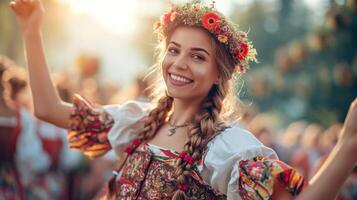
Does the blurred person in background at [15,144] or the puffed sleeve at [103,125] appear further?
the blurred person in background at [15,144]

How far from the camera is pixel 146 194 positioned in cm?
340

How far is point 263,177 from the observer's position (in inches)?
119

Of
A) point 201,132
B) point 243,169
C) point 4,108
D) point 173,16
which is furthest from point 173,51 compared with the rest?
point 4,108

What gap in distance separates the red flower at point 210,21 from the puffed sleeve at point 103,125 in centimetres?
59

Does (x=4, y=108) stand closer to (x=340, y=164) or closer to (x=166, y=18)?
(x=166, y=18)

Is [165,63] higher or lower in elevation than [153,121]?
higher

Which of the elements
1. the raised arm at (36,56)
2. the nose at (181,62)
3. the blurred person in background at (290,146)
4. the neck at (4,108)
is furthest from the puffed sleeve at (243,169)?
the blurred person in background at (290,146)

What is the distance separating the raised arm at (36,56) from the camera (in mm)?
3664

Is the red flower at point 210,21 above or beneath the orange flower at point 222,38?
above

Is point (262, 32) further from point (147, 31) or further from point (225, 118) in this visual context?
point (225, 118)

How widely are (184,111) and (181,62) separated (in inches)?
11.2

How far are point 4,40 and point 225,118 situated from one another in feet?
60.9

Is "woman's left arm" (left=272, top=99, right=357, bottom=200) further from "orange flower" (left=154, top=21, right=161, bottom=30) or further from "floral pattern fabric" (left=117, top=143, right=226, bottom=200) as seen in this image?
"orange flower" (left=154, top=21, right=161, bottom=30)

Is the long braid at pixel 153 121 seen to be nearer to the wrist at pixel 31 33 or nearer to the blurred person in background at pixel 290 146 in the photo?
the wrist at pixel 31 33
